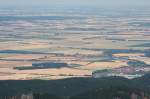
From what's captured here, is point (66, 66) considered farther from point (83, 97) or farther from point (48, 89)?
point (83, 97)

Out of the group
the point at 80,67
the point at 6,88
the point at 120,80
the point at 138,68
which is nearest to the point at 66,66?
the point at 80,67

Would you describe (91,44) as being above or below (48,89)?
below

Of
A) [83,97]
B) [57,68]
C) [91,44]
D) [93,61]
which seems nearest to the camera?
[83,97]

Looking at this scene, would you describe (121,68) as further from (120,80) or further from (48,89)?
(48,89)

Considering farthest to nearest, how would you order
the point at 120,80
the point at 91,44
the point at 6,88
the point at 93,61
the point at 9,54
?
the point at 91,44 → the point at 9,54 → the point at 93,61 → the point at 120,80 → the point at 6,88

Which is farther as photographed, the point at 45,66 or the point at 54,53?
the point at 54,53

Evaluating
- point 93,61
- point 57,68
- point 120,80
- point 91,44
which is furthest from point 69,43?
point 120,80
